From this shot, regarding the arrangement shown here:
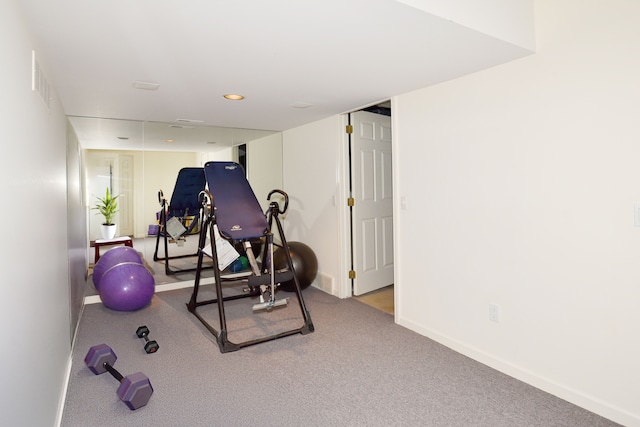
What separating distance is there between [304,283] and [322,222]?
747 mm

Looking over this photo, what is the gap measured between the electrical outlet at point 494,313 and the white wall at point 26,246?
2586mm

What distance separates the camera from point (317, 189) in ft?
14.8

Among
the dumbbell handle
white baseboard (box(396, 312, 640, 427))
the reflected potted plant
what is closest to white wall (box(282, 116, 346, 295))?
white baseboard (box(396, 312, 640, 427))

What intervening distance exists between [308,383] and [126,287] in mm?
2220

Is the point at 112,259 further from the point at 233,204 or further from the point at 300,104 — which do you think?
the point at 300,104

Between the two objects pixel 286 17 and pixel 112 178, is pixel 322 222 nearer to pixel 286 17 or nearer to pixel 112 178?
pixel 112 178

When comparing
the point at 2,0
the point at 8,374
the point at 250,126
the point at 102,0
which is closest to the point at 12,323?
the point at 8,374

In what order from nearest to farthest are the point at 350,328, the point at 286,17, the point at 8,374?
1. the point at 8,374
2. the point at 286,17
3. the point at 350,328

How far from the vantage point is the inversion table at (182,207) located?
4625 mm

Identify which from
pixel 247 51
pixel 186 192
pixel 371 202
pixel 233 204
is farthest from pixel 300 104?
pixel 186 192

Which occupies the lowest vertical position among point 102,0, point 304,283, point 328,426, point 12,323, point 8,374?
point 328,426

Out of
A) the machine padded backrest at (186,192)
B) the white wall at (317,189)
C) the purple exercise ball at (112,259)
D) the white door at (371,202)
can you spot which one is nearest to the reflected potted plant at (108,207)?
the purple exercise ball at (112,259)

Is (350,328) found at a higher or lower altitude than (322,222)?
lower

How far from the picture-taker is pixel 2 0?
1235 mm
